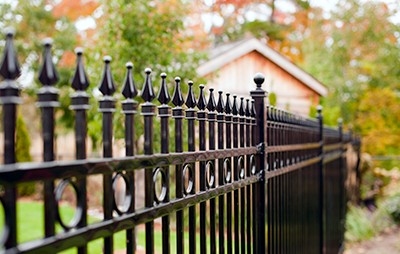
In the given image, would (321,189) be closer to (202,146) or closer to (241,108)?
(241,108)

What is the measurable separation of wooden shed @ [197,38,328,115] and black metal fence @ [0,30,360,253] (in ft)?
24.3

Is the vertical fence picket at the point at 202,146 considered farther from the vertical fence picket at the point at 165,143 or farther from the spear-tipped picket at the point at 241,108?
the spear-tipped picket at the point at 241,108

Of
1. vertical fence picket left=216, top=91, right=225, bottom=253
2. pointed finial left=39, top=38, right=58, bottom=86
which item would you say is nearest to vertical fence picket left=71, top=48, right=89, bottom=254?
pointed finial left=39, top=38, right=58, bottom=86

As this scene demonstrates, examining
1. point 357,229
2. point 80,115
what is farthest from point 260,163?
point 357,229

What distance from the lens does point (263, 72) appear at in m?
13.9

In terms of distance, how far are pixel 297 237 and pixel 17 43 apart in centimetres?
1906

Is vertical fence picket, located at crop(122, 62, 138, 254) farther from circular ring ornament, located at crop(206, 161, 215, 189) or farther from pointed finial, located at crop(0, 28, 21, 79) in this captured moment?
circular ring ornament, located at crop(206, 161, 215, 189)

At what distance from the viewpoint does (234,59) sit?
1268 centimetres

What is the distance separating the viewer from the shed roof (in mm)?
11504

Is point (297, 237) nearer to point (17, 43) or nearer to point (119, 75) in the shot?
point (119, 75)

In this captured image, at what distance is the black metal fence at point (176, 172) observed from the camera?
117 centimetres

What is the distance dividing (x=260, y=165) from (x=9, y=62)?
2.17 m

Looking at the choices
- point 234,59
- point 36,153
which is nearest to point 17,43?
point 36,153

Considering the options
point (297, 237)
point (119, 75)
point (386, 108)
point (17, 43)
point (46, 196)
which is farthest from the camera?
point (17, 43)
